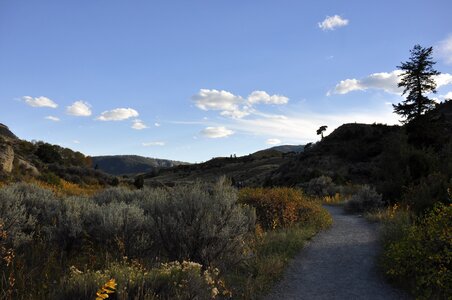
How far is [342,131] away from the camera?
173 ft

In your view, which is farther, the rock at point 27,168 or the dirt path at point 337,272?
the rock at point 27,168

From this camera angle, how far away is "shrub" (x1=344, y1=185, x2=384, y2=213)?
17203 mm

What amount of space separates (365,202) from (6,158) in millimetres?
19794

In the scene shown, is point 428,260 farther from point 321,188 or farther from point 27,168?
point 27,168

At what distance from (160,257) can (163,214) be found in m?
0.82

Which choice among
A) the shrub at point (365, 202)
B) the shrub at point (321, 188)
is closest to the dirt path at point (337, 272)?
the shrub at point (365, 202)

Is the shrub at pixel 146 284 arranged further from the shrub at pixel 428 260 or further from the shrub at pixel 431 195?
the shrub at pixel 431 195

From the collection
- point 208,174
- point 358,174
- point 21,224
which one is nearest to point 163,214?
point 21,224

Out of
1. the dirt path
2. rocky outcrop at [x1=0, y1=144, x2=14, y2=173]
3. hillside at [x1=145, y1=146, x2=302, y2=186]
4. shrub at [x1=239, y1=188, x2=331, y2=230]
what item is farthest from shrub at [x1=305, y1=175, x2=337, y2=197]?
hillside at [x1=145, y1=146, x2=302, y2=186]

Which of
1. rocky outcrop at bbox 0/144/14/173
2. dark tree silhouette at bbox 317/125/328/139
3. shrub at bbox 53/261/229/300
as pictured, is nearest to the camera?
shrub at bbox 53/261/229/300

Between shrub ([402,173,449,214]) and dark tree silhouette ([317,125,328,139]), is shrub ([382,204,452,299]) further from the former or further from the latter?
dark tree silhouette ([317,125,328,139])

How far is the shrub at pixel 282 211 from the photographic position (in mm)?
12481

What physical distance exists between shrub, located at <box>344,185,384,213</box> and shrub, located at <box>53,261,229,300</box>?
45.3 ft

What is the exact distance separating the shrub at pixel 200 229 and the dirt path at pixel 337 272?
1.14 meters
